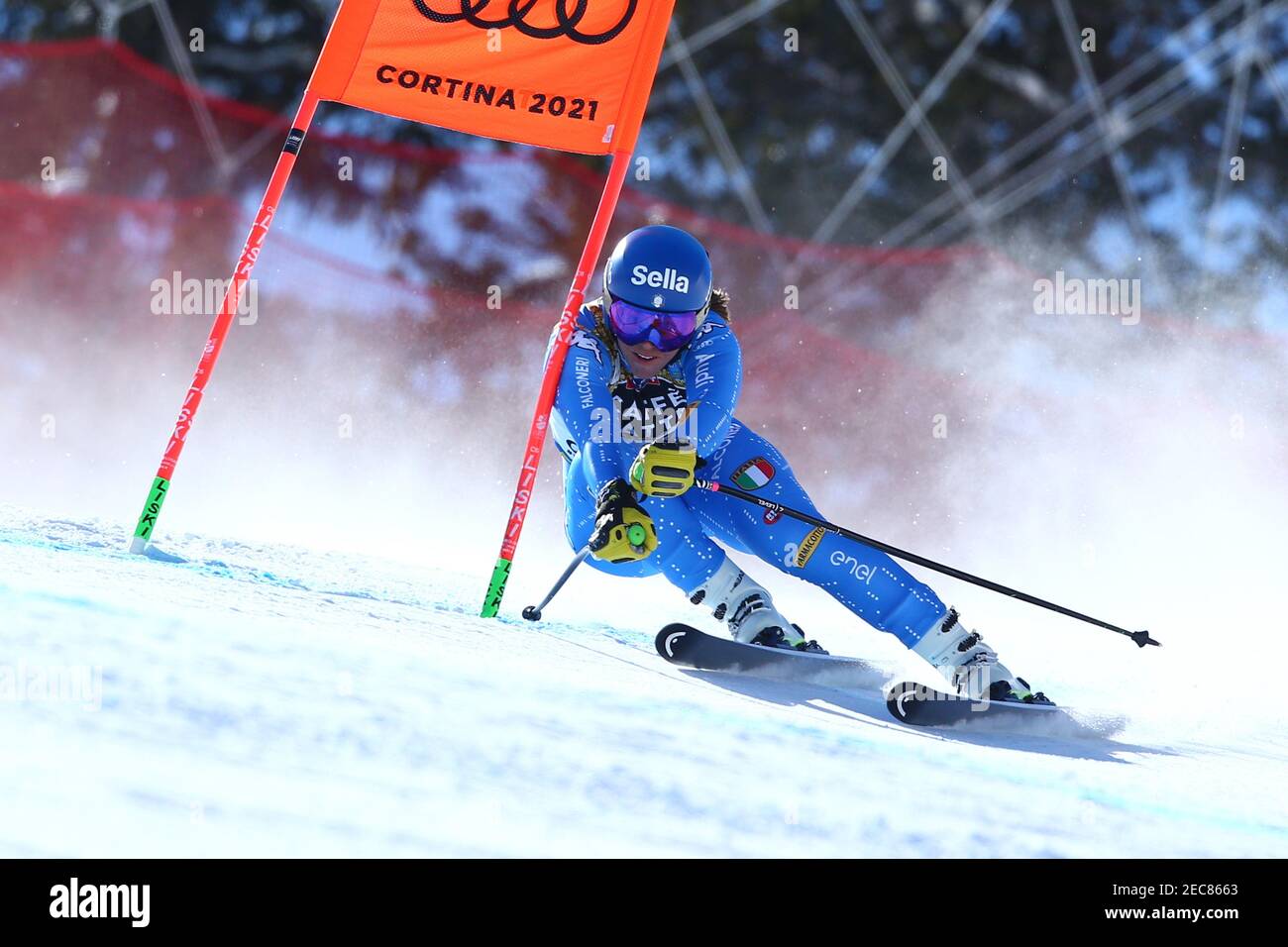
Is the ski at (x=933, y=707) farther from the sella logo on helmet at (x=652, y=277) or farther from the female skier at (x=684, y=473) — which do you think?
the sella logo on helmet at (x=652, y=277)

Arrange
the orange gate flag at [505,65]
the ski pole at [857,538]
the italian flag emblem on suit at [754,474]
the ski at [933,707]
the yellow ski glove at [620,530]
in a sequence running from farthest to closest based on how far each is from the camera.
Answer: the orange gate flag at [505,65], the italian flag emblem on suit at [754,474], the ski pole at [857,538], the yellow ski glove at [620,530], the ski at [933,707]

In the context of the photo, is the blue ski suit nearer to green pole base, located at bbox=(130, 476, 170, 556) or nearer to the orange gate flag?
the orange gate flag

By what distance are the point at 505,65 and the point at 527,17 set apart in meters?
0.17

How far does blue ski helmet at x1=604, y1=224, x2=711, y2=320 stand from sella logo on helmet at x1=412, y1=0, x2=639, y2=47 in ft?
2.89

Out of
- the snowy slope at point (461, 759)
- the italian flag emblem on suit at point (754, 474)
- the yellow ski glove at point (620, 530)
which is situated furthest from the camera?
the italian flag emblem on suit at point (754, 474)

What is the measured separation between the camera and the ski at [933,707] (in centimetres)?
309

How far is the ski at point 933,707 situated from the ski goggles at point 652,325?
1213 mm

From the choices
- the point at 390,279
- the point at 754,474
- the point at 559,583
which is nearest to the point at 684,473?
the point at 754,474

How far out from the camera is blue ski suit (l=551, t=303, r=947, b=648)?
352 cm

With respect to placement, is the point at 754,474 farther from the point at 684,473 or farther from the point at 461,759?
the point at 461,759

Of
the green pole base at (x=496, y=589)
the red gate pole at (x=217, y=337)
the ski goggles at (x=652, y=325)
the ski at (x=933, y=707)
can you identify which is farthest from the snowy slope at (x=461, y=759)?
the ski goggles at (x=652, y=325)

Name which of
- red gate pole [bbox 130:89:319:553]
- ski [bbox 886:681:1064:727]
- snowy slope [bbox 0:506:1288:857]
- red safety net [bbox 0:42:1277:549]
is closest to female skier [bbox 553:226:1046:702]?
ski [bbox 886:681:1064:727]

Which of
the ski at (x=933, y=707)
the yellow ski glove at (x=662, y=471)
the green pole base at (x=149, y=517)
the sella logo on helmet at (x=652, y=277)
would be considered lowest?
the ski at (x=933, y=707)

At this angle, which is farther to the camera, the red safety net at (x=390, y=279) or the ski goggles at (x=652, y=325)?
the red safety net at (x=390, y=279)
